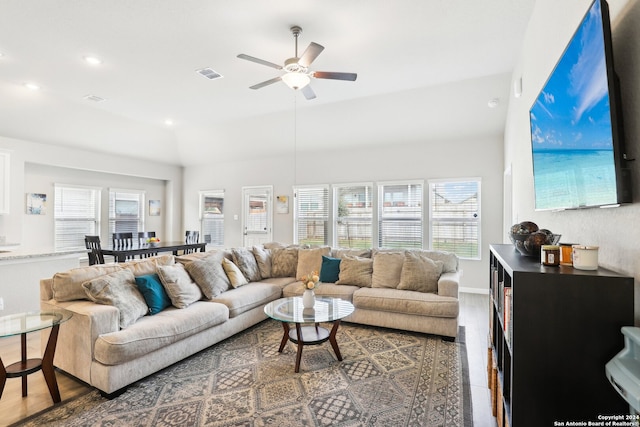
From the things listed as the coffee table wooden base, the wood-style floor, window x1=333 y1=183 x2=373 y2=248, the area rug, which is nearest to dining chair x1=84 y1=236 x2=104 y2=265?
the wood-style floor

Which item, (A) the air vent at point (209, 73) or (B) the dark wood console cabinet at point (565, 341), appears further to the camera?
(A) the air vent at point (209, 73)

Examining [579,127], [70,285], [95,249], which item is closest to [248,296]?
[70,285]

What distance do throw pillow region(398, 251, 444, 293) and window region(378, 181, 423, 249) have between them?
2.24 metres

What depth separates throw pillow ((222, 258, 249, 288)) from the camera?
13.1 feet

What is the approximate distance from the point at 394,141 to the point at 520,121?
9.76ft

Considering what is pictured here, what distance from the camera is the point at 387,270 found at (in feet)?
13.5

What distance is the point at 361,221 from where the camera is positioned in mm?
6746

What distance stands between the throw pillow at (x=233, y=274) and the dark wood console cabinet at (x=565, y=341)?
3.29 metres

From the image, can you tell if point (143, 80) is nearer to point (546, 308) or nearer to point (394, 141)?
point (394, 141)

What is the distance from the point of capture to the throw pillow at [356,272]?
419cm

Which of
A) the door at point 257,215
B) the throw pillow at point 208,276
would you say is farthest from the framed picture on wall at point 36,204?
the throw pillow at point 208,276

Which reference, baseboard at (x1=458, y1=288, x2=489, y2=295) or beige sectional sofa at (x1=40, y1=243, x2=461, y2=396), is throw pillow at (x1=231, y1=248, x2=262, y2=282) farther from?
baseboard at (x1=458, y1=288, x2=489, y2=295)

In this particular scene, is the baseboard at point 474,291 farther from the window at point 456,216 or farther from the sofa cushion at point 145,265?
the sofa cushion at point 145,265

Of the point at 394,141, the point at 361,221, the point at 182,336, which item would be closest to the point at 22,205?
the point at 182,336
